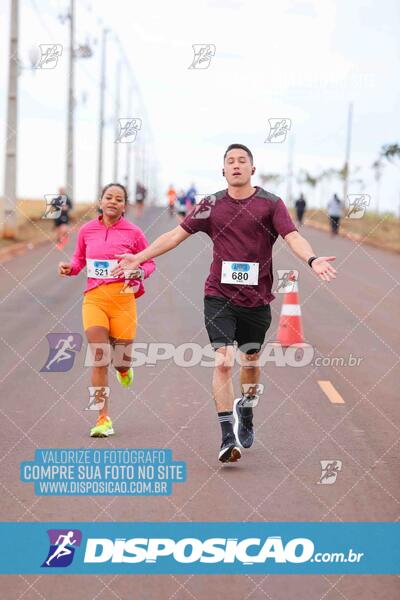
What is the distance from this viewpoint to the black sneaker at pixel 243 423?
9.72 m

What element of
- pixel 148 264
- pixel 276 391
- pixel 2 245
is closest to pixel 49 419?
pixel 148 264

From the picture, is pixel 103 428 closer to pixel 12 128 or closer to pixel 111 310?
pixel 111 310

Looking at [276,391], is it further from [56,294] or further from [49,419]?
[56,294]

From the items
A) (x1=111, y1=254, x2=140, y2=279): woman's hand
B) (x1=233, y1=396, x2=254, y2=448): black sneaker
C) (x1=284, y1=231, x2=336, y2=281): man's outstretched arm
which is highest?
(x1=284, y1=231, x2=336, y2=281): man's outstretched arm

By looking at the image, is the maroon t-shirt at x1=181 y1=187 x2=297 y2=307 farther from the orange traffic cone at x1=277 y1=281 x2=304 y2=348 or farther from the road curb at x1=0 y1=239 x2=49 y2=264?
the road curb at x1=0 y1=239 x2=49 y2=264

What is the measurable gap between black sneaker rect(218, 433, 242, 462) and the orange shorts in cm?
152

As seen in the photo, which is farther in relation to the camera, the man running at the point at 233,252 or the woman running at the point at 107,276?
the woman running at the point at 107,276

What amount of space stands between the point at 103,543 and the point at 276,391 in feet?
18.9

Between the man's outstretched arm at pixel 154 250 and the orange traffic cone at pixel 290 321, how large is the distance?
6690mm

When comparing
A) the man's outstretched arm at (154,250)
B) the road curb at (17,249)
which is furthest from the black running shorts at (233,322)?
the road curb at (17,249)

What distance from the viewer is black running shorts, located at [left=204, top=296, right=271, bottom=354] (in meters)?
9.16

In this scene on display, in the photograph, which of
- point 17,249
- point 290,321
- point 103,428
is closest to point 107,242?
point 103,428

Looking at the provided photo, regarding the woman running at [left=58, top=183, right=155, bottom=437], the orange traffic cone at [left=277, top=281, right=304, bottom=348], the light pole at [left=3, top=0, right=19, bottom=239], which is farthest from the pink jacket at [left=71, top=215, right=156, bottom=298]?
the light pole at [left=3, top=0, right=19, bottom=239]

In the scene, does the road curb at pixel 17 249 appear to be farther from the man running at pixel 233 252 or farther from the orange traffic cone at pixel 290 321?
the man running at pixel 233 252
